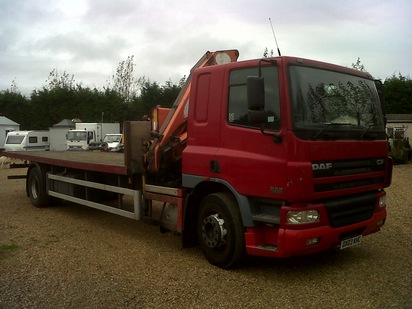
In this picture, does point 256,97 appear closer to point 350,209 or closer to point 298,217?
point 298,217

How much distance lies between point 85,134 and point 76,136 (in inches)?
26.0

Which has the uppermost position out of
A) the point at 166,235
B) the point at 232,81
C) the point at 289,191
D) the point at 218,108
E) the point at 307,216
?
the point at 232,81

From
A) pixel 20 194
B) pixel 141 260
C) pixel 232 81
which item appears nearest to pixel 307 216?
pixel 232 81

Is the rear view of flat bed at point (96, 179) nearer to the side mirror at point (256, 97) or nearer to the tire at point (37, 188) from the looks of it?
the tire at point (37, 188)

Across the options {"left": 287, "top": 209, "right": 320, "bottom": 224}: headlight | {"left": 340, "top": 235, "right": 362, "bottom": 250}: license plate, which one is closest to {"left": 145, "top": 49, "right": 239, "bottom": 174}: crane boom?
{"left": 287, "top": 209, "right": 320, "bottom": 224}: headlight

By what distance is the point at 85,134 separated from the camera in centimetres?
2872

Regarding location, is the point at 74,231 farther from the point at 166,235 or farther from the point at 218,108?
the point at 218,108

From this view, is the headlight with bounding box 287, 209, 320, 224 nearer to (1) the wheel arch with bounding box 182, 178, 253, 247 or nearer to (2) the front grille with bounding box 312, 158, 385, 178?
(2) the front grille with bounding box 312, 158, 385, 178

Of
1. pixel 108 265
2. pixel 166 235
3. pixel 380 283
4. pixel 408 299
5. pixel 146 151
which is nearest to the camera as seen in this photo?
pixel 408 299

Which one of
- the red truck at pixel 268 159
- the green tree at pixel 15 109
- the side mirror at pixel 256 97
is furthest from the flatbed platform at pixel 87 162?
the green tree at pixel 15 109

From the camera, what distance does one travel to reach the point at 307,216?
440cm

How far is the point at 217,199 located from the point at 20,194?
9.04 m

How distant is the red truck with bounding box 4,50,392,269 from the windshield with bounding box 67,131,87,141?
23.6 metres

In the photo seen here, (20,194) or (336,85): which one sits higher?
(336,85)
